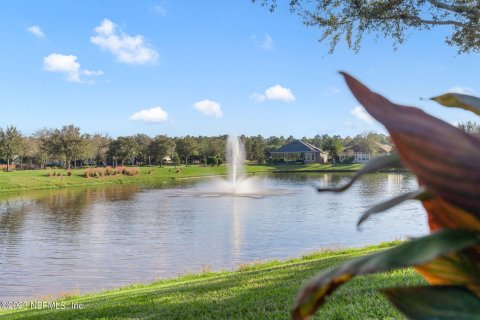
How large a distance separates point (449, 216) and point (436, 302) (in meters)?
0.09

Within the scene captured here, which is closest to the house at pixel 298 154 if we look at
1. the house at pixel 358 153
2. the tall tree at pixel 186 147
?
the house at pixel 358 153

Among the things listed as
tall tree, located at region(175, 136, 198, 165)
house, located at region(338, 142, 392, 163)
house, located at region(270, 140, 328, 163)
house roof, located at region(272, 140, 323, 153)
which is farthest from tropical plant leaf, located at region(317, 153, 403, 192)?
house roof, located at region(272, 140, 323, 153)


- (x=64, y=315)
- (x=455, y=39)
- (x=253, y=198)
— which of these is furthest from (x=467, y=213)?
(x=253, y=198)

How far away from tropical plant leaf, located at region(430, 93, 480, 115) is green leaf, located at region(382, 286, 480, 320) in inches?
11.2

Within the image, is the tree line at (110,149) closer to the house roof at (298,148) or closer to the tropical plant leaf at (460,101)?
the house roof at (298,148)

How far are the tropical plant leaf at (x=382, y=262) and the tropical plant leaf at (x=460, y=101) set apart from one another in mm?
278

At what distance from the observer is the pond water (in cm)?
1207

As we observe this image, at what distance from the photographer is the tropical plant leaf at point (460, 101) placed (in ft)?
2.16

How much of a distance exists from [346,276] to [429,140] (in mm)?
161

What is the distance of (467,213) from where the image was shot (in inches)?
18.2

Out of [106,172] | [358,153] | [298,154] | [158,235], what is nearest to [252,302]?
[158,235]

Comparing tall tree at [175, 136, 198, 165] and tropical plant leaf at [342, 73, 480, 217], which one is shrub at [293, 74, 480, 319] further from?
tall tree at [175, 136, 198, 165]

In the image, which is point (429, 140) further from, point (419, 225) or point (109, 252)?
point (419, 225)

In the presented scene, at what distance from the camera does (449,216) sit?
491mm
